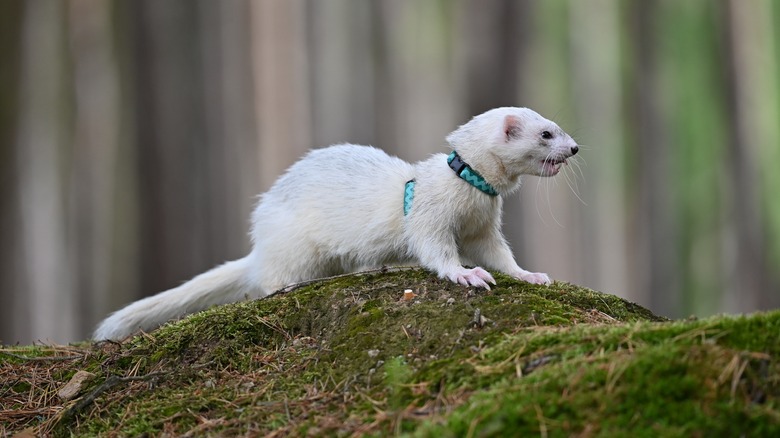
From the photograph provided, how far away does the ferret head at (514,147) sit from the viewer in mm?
4473

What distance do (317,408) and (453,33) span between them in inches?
436

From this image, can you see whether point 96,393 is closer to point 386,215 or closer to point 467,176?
point 386,215

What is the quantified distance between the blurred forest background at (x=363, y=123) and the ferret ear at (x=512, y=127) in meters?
4.17

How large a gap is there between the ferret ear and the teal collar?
26 cm

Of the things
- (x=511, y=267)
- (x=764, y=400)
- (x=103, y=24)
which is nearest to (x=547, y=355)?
(x=764, y=400)

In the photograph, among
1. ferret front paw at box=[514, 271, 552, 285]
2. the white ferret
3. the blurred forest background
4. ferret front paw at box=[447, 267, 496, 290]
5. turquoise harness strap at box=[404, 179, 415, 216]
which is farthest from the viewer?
the blurred forest background

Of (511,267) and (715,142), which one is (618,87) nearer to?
(715,142)

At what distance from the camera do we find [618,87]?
14.8 m

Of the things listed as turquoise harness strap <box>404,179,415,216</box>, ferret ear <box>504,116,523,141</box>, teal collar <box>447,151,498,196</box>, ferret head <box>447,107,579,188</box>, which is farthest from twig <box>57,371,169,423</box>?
ferret ear <box>504,116,523,141</box>

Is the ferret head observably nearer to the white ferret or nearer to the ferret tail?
the white ferret

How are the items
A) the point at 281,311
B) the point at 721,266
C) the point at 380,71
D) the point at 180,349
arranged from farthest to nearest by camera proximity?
the point at 721,266, the point at 380,71, the point at 281,311, the point at 180,349

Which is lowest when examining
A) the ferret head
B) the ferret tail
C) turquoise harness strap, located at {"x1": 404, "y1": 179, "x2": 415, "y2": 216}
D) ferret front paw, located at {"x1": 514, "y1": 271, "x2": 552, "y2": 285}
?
the ferret tail

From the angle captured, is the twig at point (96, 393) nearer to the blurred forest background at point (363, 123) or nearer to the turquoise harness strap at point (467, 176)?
the turquoise harness strap at point (467, 176)

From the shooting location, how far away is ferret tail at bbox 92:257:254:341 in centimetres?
507
